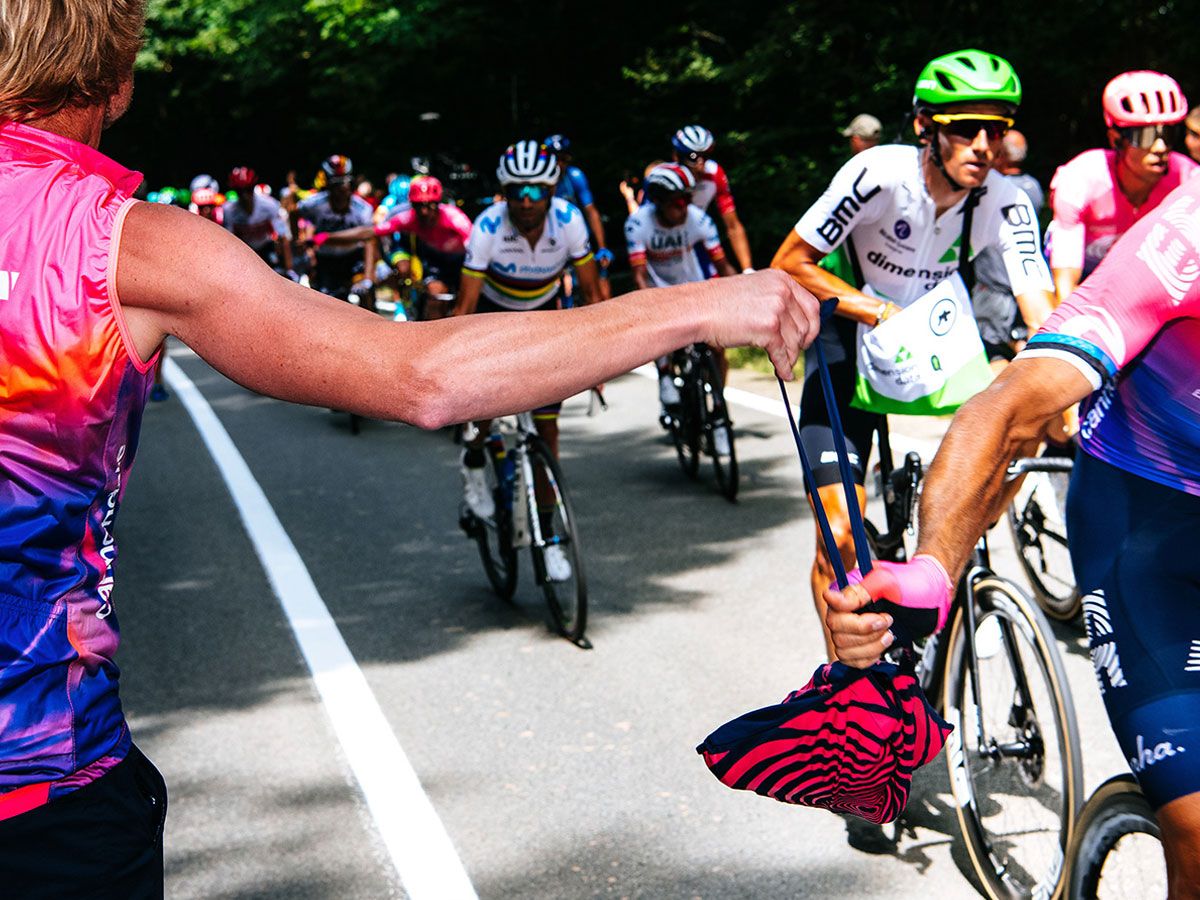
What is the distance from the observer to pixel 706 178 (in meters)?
12.6

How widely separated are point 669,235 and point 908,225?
6.32 metres

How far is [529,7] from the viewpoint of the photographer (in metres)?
28.0

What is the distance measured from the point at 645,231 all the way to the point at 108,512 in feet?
30.6

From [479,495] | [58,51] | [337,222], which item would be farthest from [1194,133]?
[337,222]

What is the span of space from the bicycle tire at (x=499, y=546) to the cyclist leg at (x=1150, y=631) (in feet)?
14.1

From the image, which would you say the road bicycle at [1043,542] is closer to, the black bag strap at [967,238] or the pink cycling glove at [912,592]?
the black bag strap at [967,238]

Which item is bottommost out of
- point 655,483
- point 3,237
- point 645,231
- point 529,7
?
point 655,483

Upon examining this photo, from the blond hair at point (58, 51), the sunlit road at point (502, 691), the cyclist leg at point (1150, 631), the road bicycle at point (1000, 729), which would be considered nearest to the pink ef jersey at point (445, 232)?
the sunlit road at point (502, 691)

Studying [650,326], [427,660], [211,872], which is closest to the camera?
[650,326]

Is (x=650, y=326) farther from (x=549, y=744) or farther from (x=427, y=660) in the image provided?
(x=427, y=660)

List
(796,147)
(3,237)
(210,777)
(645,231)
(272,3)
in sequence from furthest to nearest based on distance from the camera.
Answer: (272,3), (796,147), (645,231), (210,777), (3,237)

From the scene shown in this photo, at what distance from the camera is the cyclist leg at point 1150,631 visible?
255cm

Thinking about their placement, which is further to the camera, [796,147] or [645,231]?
[796,147]

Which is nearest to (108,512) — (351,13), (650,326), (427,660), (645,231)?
(650,326)
